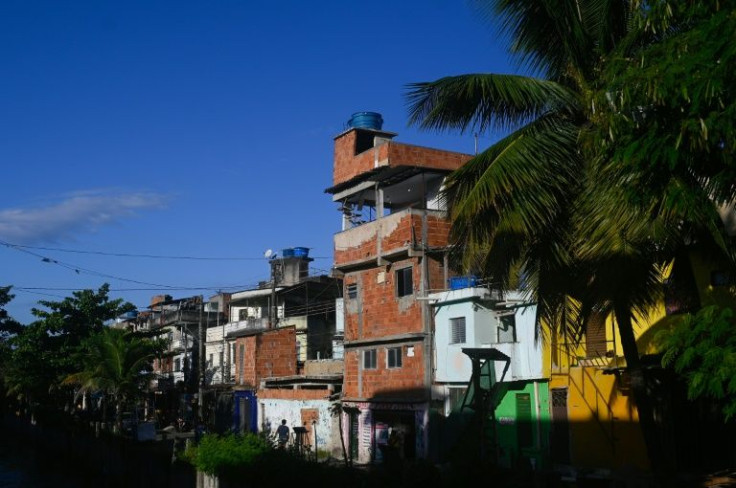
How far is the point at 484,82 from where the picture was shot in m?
12.0

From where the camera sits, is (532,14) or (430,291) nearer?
(532,14)

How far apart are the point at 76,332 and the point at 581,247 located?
45185 millimetres

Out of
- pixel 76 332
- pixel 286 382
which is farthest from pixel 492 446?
pixel 76 332

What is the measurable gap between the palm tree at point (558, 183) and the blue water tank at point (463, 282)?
15523mm

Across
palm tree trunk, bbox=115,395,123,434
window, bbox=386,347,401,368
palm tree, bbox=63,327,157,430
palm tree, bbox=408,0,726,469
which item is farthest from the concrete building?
palm tree, bbox=63,327,157,430

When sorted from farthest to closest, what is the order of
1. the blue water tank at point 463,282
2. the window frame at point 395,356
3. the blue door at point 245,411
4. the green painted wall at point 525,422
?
the blue door at point 245,411
the window frame at point 395,356
the blue water tank at point 463,282
the green painted wall at point 525,422

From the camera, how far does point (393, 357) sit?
32.3 metres

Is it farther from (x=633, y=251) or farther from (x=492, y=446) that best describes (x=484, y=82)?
(x=492, y=446)

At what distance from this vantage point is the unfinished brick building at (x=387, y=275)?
30781 mm

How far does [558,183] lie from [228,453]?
389 inches

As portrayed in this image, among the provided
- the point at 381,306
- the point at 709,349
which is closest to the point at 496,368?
the point at 381,306

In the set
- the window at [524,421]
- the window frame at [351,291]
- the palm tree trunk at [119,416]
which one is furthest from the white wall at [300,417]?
the window at [524,421]

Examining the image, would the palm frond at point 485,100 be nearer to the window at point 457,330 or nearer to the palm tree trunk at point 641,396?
the palm tree trunk at point 641,396

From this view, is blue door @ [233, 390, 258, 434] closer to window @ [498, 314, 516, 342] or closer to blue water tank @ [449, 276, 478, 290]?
blue water tank @ [449, 276, 478, 290]
